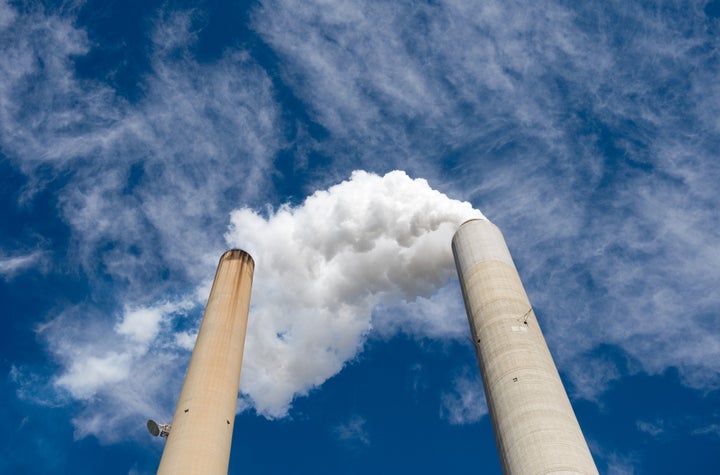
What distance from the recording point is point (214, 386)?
29.4 m

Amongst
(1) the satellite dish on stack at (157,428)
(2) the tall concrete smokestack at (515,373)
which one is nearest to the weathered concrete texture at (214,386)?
(1) the satellite dish on stack at (157,428)

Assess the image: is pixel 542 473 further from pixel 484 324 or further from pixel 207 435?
pixel 207 435

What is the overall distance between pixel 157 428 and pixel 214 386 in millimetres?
3563

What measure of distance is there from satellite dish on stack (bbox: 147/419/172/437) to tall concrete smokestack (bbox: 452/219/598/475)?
14.6 meters

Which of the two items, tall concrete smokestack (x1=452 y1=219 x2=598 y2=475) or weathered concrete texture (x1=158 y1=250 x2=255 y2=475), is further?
weathered concrete texture (x1=158 y1=250 x2=255 y2=475)

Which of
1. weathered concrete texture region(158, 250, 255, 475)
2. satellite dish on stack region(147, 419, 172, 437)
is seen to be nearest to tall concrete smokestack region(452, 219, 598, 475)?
weathered concrete texture region(158, 250, 255, 475)

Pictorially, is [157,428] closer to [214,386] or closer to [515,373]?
[214,386]

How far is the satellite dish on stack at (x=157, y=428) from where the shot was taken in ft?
99.3

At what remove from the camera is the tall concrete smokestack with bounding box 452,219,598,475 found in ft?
85.5

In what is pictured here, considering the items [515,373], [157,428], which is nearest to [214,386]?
[157,428]

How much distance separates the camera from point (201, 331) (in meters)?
32.8

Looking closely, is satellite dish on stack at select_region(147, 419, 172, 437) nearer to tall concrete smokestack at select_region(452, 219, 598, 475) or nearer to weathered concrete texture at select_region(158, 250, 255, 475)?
weathered concrete texture at select_region(158, 250, 255, 475)

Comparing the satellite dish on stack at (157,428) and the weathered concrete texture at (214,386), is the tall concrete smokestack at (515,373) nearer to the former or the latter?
the weathered concrete texture at (214,386)

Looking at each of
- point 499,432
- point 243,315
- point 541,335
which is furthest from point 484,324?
point 243,315
